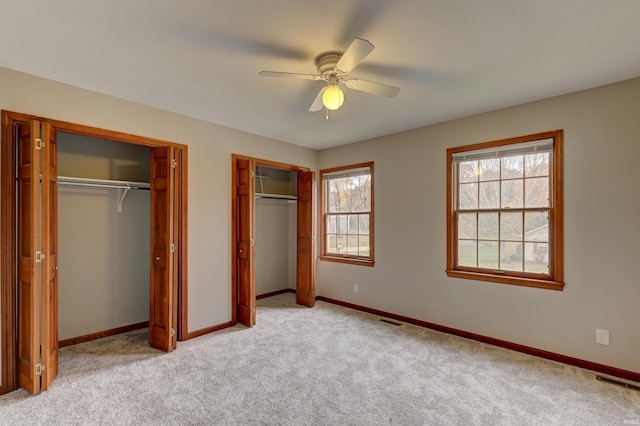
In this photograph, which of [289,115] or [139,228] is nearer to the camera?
[289,115]

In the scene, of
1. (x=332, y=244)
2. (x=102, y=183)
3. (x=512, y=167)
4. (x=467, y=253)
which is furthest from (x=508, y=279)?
(x=102, y=183)

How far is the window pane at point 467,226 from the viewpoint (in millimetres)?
3631

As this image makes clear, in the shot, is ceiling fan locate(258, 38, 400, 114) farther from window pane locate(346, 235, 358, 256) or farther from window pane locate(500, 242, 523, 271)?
window pane locate(346, 235, 358, 256)

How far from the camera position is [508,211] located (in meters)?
3.35

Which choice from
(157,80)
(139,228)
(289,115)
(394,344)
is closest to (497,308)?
(394,344)

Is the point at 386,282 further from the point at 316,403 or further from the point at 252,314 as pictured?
the point at 316,403

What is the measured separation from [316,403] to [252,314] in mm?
1848

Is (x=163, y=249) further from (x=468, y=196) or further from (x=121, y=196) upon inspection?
(x=468, y=196)

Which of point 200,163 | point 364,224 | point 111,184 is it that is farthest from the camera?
point 364,224

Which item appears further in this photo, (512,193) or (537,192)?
(512,193)

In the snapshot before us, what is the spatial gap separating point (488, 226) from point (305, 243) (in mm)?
2633

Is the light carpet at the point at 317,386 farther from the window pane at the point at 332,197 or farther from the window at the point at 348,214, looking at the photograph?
the window pane at the point at 332,197

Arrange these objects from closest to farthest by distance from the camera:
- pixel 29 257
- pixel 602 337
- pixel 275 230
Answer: pixel 29 257 → pixel 602 337 → pixel 275 230

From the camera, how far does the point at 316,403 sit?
7.58 feet
